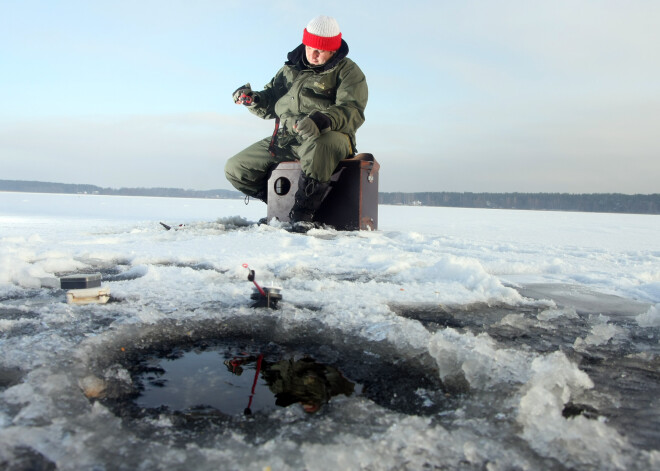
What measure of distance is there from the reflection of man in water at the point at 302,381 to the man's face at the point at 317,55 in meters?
3.52

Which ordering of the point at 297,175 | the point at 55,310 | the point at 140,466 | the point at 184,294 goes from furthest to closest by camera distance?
1. the point at 297,175
2. the point at 184,294
3. the point at 55,310
4. the point at 140,466

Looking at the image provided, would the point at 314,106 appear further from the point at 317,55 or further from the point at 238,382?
the point at 238,382

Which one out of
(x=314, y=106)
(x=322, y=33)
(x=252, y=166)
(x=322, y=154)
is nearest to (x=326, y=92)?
(x=314, y=106)

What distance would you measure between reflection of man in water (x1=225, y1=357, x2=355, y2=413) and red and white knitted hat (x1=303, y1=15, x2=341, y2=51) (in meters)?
3.49

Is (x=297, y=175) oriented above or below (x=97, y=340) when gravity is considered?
Result: above

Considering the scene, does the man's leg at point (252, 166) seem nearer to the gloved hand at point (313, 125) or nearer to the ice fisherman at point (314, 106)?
the ice fisherman at point (314, 106)

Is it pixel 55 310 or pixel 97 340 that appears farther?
pixel 55 310

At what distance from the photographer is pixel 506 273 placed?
277 cm

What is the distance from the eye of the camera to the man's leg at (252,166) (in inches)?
194

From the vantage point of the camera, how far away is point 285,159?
4852 mm

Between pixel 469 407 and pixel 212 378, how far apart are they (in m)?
0.58

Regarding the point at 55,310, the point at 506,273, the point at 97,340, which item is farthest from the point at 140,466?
the point at 506,273

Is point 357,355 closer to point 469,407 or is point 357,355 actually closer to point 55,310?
point 469,407

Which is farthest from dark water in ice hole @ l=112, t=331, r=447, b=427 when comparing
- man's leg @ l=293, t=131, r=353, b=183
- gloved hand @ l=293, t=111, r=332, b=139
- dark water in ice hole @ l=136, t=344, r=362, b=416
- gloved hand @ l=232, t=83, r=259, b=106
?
gloved hand @ l=232, t=83, r=259, b=106
